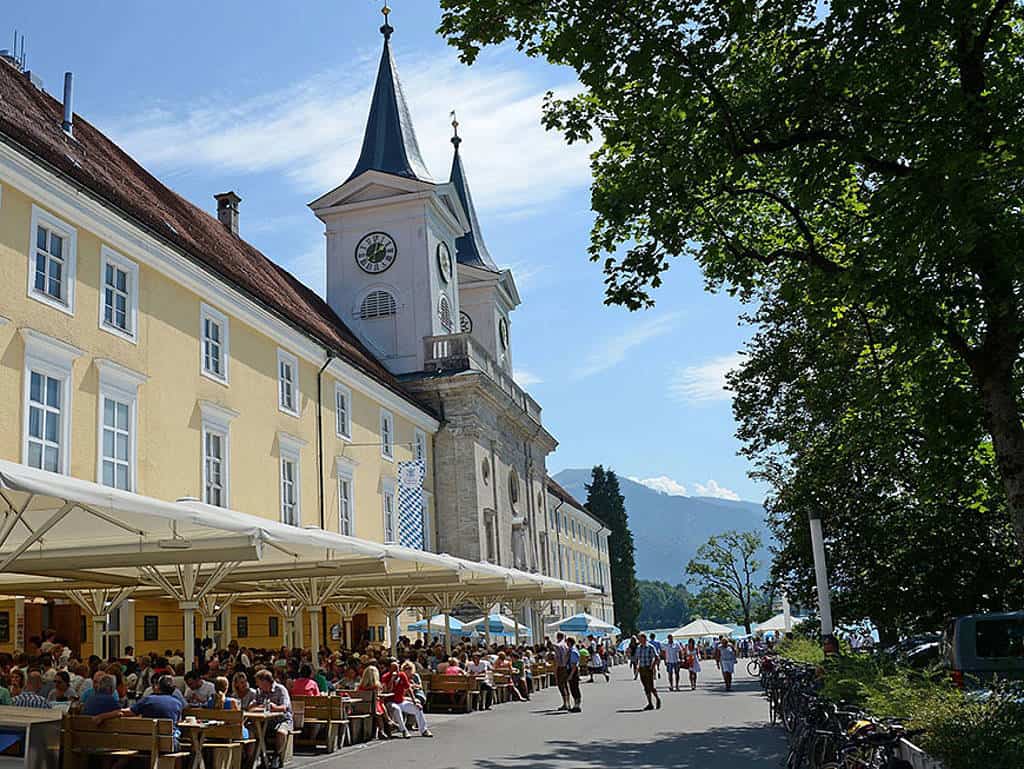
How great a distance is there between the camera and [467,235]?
199 feet

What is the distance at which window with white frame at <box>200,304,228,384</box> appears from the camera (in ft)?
80.4

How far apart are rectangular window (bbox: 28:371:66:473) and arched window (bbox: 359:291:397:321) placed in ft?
88.2

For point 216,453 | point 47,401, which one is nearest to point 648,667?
point 216,453

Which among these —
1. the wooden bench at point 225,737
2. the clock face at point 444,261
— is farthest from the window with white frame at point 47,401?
the clock face at point 444,261

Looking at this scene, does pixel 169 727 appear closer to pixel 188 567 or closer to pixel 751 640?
pixel 188 567

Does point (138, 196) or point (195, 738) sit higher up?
point (138, 196)

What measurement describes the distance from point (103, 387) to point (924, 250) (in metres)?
15.2

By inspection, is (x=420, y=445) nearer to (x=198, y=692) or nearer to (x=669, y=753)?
(x=669, y=753)

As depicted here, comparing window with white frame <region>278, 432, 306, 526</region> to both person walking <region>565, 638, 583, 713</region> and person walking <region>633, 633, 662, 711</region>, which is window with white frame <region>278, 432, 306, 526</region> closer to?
person walking <region>565, 638, 583, 713</region>

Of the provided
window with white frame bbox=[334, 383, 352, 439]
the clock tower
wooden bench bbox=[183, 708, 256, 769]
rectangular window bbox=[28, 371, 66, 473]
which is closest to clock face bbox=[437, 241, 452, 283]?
the clock tower

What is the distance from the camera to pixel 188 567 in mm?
14836

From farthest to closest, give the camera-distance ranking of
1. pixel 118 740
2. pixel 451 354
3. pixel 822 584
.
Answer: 1. pixel 451 354
2. pixel 822 584
3. pixel 118 740

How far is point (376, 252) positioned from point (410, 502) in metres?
13.5

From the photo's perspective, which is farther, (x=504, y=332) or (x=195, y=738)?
(x=504, y=332)
